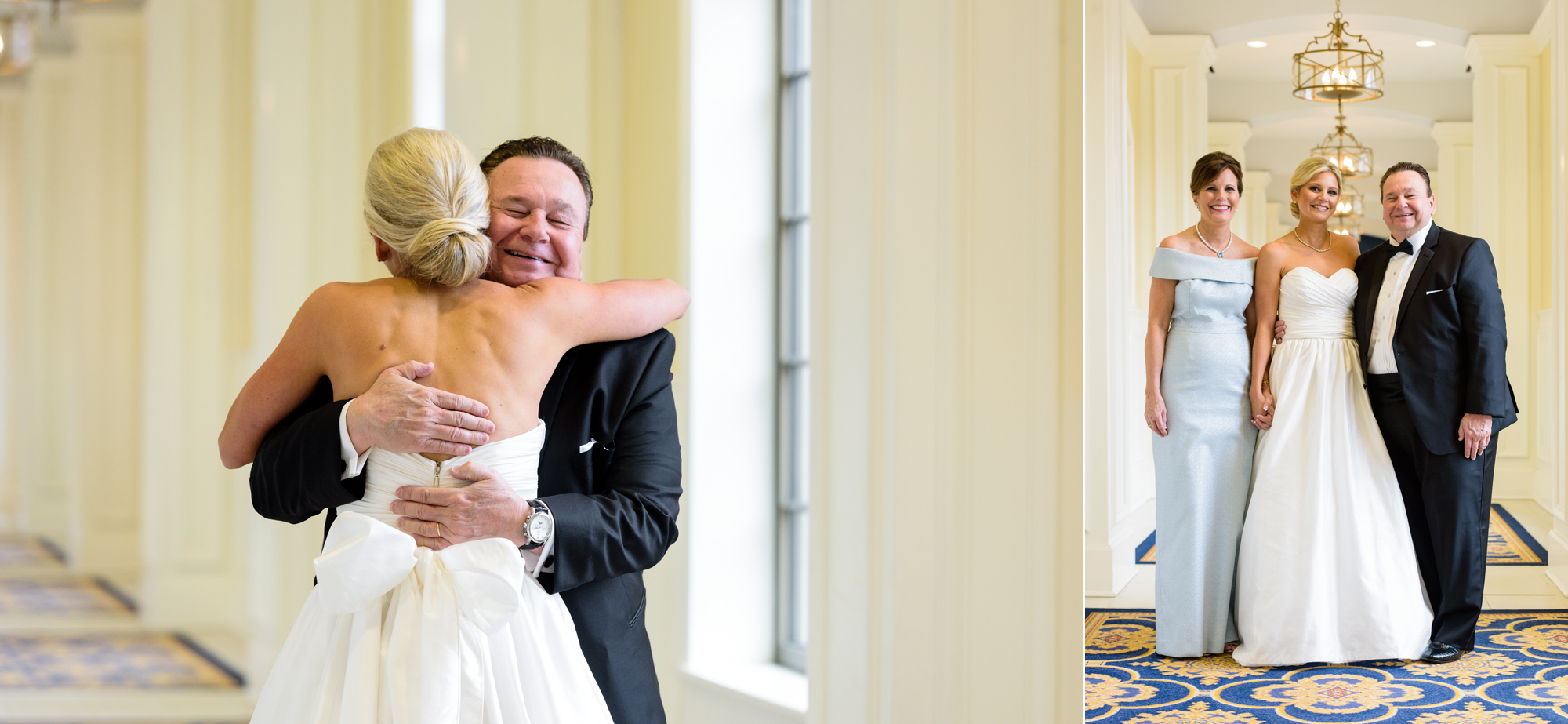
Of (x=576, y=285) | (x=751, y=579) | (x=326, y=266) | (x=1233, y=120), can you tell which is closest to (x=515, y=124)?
(x=326, y=266)

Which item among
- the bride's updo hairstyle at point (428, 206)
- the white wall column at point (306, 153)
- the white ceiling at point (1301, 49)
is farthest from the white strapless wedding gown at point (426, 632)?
the white wall column at point (306, 153)

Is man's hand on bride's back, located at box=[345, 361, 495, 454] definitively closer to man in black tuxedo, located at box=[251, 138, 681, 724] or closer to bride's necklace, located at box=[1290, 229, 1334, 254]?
man in black tuxedo, located at box=[251, 138, 681, 724]

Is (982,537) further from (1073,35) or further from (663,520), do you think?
(1073,35)

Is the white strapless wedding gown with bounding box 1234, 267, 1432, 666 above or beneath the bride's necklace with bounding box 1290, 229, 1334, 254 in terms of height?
beneath

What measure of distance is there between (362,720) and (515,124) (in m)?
2.14

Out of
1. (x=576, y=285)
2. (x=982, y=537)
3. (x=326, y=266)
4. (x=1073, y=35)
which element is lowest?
(x=982, y=537)

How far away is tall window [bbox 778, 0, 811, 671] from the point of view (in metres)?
2.55

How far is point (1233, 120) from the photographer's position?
5.13 feet

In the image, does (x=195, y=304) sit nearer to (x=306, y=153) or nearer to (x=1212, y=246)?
(x=306, y=153)

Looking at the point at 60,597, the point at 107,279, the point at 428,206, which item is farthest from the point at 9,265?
the point at 428,206

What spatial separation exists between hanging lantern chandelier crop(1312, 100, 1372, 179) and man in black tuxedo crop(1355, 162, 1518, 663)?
0.14 ft

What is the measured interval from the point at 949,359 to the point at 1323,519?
2.79ft

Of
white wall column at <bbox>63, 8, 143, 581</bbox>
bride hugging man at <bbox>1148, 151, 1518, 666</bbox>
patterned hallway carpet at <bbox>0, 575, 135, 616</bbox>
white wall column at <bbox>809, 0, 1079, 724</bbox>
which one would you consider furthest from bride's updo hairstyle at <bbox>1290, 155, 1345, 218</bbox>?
patterned hallway carpet at <bbox>0, 575, 135, 616</bbox>

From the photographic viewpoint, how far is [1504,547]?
5.35 ft
